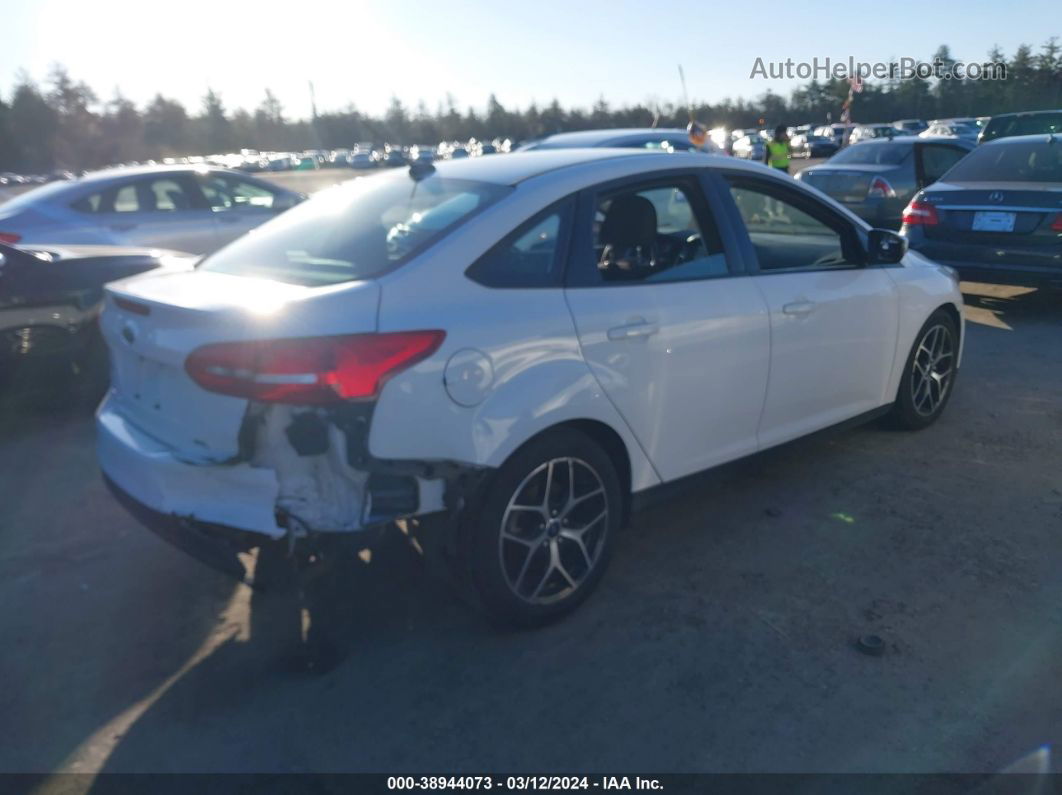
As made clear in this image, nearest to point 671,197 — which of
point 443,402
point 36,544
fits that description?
point 443,402

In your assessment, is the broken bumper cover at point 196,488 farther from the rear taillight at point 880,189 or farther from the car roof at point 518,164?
the rear taillight at point 880,189

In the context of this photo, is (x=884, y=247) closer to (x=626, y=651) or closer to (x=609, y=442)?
(x=609, y=442)

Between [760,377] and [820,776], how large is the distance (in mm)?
1813

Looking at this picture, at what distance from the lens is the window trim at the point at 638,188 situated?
3402mm

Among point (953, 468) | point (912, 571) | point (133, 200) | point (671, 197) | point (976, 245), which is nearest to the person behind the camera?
point (912, 571)

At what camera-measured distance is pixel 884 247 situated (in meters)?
4.55

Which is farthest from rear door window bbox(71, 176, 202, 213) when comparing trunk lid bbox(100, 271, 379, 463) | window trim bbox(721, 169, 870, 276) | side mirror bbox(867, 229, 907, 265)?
side mirror bbox(867, 229, 907, 265)

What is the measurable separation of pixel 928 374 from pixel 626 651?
2970 millimetres

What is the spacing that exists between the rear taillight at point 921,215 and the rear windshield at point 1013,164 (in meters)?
0.45

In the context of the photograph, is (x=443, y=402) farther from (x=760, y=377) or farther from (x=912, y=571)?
(x=912, y=571)

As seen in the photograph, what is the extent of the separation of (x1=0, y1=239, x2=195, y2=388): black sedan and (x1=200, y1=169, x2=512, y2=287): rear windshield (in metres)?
2.07

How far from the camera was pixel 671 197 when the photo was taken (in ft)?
13.1

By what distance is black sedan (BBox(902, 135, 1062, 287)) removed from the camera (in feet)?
24.6

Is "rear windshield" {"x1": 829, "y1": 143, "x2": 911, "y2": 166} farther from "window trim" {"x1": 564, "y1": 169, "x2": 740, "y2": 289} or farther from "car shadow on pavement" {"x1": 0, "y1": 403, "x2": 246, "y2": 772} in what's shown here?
"car shadow on pavement" {"x1": 0, "y1": 403, "x2": 246, "y2": 772}
